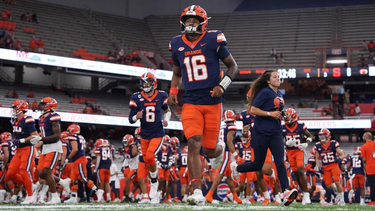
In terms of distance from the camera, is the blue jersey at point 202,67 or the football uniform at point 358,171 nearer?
the blue jersey at point 202,67

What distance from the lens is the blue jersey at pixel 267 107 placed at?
8055mm

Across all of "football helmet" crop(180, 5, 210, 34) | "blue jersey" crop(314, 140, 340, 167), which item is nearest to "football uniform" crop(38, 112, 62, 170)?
"football helmet" crop(180, 5, 210, 34)

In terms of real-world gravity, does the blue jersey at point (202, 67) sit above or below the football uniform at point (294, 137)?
above

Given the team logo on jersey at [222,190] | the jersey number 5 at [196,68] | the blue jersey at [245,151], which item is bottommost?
the team logo on jersey at [222,190]

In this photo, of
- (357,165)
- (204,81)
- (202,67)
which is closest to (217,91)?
(204,81)

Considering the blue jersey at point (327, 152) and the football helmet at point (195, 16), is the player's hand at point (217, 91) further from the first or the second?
the blue jersey at point (327, 152)

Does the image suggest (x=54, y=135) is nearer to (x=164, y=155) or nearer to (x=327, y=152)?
(x=164, y=155)

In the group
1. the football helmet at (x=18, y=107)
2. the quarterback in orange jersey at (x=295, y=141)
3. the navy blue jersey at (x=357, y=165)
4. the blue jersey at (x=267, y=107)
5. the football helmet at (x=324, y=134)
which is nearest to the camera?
the blue jersey at (x=267, y=107)

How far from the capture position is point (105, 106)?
117 ft

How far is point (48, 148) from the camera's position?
10.5 meters

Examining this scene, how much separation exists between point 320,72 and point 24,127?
28.5 metres

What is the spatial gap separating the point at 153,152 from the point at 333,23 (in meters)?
34.7

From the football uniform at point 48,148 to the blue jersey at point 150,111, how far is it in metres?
1.56

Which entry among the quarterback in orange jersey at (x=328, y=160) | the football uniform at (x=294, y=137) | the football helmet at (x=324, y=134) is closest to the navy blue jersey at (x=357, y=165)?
the quarterback in orange jersey at (x=328, y=160)
